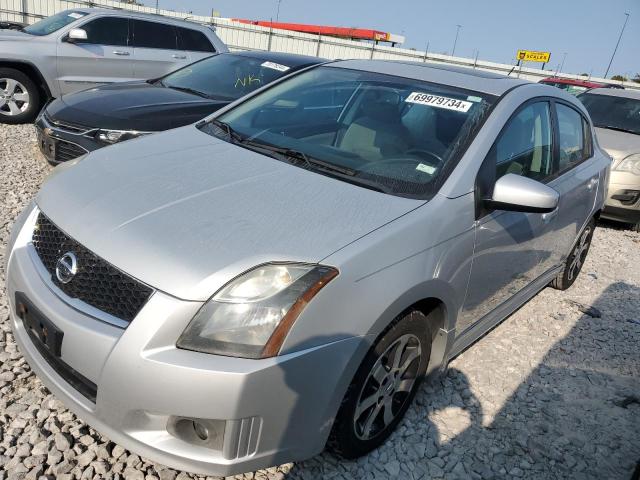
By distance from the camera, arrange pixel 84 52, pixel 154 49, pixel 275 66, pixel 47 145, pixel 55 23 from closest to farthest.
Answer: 1. pixel 47 145
2. pixel 275 66
3. pixel 84 52
4. pixel 55 23
5. pixel 154 49

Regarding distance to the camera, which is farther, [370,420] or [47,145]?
[47,145]

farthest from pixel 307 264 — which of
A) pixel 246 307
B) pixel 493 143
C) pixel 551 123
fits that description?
pixel 551 123

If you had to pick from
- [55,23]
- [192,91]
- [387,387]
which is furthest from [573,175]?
[55,23]

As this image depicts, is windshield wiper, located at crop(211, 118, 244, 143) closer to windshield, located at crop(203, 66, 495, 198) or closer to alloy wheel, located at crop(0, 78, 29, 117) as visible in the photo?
windshield, located at crop(203, 66, 495, 198)

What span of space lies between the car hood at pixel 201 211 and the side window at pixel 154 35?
6.13 metres

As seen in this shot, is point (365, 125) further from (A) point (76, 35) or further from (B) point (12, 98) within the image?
(B) point (12, 98)

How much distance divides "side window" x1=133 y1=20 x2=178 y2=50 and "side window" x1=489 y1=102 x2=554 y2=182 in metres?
6.64

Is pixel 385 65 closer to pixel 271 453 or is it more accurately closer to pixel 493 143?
pixel 493 143

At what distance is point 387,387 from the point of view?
90.5 inches

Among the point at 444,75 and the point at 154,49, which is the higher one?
the point at 444,75

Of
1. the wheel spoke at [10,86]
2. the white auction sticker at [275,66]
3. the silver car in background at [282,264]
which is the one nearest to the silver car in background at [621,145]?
the silver car in background at [282,264]

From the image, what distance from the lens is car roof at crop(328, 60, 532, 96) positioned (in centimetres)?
292

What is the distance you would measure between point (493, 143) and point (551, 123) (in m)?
0.99

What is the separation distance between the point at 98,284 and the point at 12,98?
6.57m
